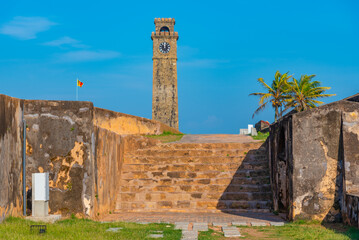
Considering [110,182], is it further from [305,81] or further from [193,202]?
[305,81]

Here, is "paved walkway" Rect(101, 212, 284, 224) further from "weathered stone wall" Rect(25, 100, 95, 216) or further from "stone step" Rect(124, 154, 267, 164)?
"stone step" Rect(124, 154, 267, 164)

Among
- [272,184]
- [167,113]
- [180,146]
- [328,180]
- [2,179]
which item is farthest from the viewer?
[167,113]

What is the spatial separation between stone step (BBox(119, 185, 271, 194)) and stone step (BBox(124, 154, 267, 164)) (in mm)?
1283

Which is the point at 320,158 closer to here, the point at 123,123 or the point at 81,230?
the point at 81,230

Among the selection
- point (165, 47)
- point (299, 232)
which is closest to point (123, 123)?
point (299, 232)

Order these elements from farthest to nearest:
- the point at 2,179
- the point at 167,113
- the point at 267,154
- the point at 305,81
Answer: the point at 167,113, the point at 305,81, the point at 267,154, the point at 2,179

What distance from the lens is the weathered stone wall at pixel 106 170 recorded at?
10.2 meters

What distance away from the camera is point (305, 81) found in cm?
3859

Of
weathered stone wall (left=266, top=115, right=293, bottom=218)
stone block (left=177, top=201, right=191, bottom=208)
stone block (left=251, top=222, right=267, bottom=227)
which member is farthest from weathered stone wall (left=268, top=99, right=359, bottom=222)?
stone block (left=177, top=201, right=191, bottom=208)

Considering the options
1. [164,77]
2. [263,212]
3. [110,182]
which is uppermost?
[164,77]

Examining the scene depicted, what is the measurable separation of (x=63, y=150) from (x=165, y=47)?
44.3m

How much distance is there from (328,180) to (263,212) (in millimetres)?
2333

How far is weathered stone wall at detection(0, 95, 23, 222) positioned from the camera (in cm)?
802

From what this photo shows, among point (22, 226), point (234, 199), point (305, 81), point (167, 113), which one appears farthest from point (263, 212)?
point (167, 113)
